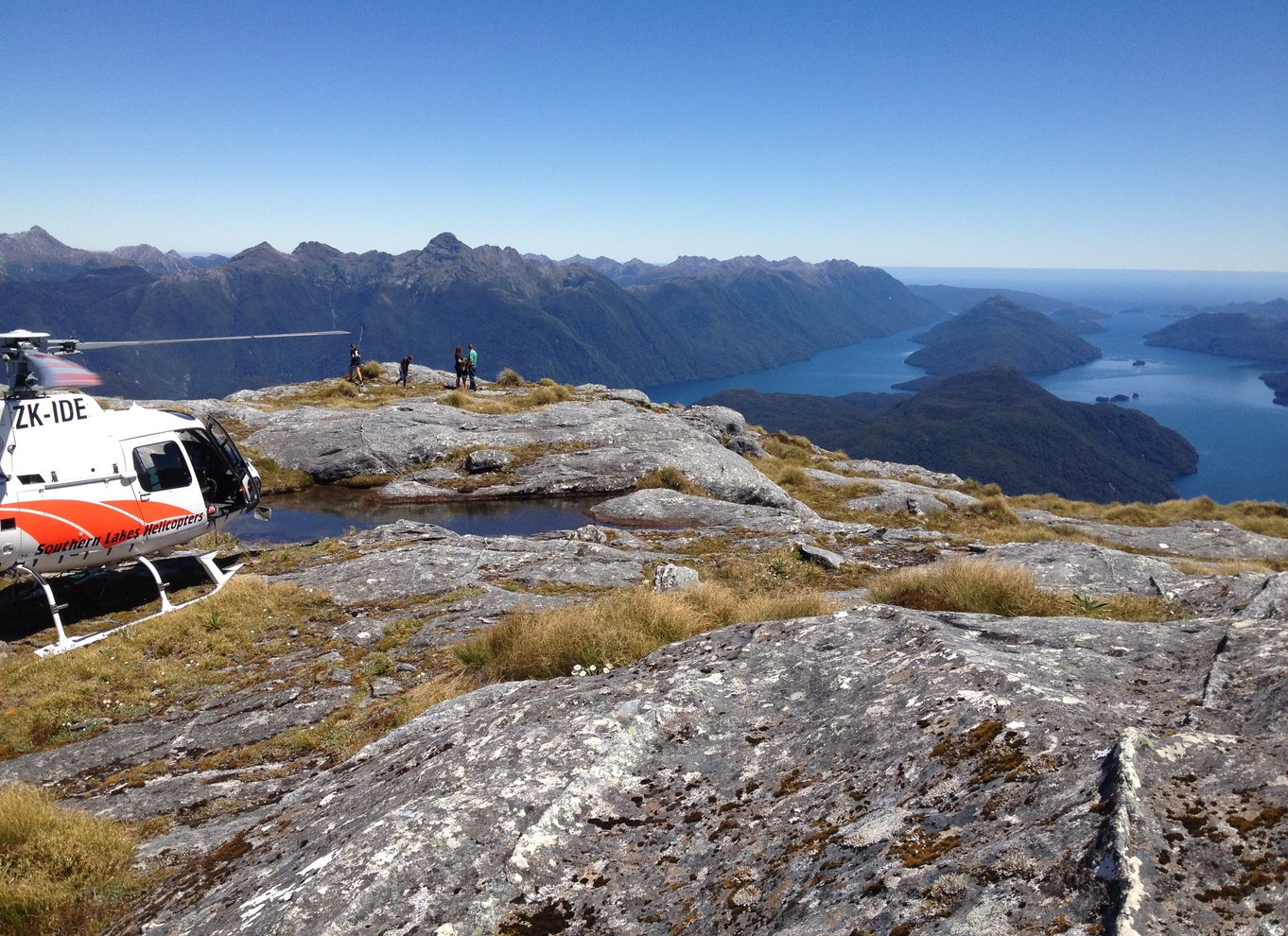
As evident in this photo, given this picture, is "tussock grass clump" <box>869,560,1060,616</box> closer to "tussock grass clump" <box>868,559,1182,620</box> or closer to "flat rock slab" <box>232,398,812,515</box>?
"tussock grass clump" <box>868,559,1182,620</box>

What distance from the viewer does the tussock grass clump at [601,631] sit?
8766mm

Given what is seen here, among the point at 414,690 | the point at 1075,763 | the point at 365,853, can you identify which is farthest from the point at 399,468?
the point at 1075,763

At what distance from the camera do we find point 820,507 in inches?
1237

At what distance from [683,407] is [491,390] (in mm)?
15777

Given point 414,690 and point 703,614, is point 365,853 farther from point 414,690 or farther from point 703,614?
point 703,614

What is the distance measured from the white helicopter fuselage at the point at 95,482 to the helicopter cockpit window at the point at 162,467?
0.06ft

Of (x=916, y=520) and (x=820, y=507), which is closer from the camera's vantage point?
(x=916, y=520)

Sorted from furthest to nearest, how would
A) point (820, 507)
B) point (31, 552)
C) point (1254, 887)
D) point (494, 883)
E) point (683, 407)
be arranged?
point (683, 407)
point (820, 507)
point (31, 552)
point (494, 883)
point (1254, 887)

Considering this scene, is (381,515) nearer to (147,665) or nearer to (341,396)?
(147,665)

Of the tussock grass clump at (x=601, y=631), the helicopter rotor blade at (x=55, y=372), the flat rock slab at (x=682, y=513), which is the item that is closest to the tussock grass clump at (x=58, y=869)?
the tussock grass clump at (x=601, y=631)

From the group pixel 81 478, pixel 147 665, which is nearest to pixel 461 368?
pixel 81 478

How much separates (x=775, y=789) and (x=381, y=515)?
78.0 feet

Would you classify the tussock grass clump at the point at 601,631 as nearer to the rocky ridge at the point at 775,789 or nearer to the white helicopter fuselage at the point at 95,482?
the rocky ridge at the point at 775,789

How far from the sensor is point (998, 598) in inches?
403
